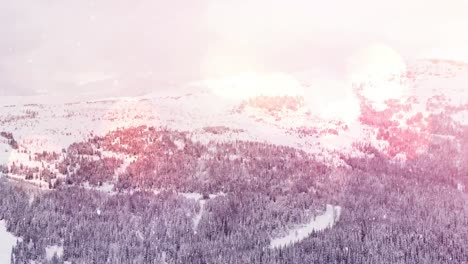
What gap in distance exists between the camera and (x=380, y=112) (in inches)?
2200

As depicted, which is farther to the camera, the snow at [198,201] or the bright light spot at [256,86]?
the bright light spot at [256,86]

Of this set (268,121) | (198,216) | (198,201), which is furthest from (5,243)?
(268,121)

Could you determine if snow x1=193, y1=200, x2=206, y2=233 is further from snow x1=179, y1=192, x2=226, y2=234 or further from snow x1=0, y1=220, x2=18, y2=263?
snow x1=0, y1=220, x2=18, y2=263

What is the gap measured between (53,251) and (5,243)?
4.78 ft

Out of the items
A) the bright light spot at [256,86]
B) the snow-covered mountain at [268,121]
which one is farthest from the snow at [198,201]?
the bright light spot at [256,86]

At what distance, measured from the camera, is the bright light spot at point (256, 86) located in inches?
2544

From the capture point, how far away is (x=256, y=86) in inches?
2820

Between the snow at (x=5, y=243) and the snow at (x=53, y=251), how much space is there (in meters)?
1.05

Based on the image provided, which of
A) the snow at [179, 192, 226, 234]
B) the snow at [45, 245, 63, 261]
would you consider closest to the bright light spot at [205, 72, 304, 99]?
the snow at [179, 192, 226, 234]

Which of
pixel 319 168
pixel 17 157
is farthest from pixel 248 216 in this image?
pixel 17 157

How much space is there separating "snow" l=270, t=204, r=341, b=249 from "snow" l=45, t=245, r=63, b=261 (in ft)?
23.9

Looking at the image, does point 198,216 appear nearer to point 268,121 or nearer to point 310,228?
point 310,228

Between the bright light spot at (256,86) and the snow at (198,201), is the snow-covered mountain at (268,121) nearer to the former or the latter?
the bright light spot at (256,86)

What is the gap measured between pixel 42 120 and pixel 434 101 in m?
42.6
